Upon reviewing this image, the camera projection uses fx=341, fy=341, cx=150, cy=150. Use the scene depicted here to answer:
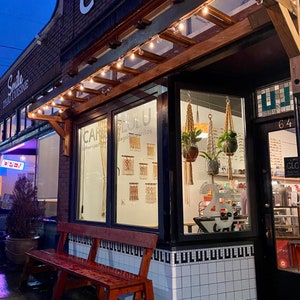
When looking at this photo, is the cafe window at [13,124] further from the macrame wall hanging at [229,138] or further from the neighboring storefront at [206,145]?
the macrame wall hanging at [229,138]

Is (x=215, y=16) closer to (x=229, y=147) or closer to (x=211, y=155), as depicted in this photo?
(x=229, y=147)

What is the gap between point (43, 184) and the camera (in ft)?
23.3

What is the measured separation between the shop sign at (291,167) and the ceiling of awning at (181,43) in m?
1.07

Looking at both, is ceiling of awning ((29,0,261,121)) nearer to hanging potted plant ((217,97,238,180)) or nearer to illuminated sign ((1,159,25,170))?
hanging potted plant ((217,97,238,180))

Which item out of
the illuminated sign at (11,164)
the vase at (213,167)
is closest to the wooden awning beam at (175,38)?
the vase at (213,167)

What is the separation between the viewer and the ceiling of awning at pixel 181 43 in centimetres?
272

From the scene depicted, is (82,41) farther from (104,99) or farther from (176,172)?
(176,172)

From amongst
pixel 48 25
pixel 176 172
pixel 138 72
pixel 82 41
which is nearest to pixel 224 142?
pixel 176 172

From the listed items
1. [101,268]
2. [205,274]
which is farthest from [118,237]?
[205,274]

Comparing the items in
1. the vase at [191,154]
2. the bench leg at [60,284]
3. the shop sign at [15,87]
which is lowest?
the bench leg at [60,284]

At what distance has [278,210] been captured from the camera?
12.1 feet

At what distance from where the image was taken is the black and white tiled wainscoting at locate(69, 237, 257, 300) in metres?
3.43

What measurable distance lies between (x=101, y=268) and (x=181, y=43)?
2560 millimetres

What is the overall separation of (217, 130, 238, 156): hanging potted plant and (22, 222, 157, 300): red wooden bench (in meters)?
1.45
